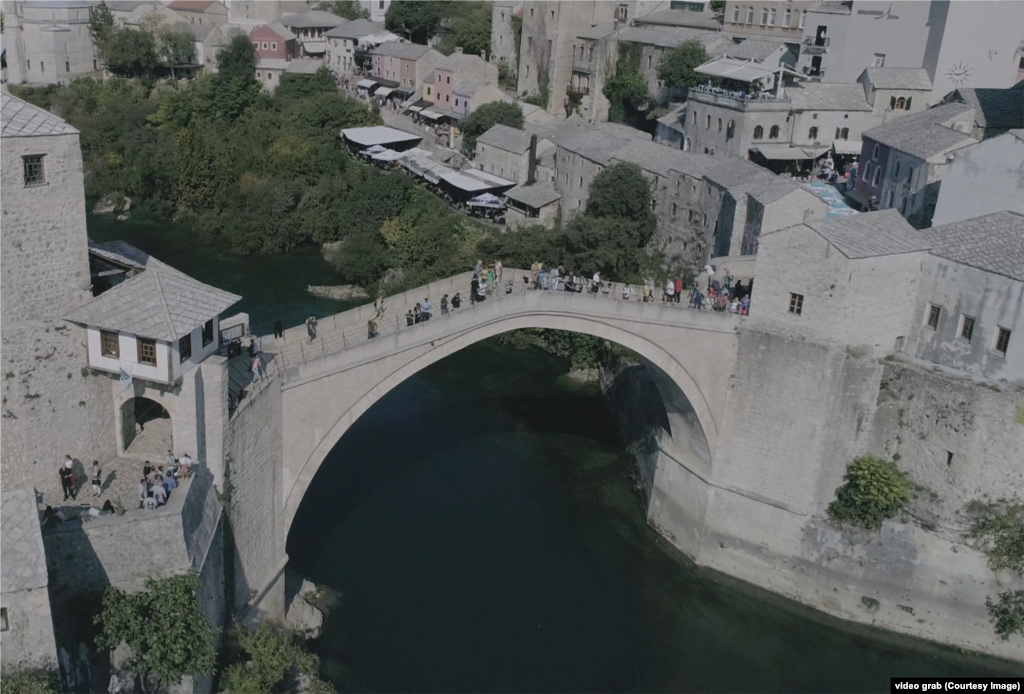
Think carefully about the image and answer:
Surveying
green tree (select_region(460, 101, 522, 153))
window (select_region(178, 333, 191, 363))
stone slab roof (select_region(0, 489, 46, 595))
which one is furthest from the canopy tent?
stone slab roof (select_region(0, 489, 46, 595))

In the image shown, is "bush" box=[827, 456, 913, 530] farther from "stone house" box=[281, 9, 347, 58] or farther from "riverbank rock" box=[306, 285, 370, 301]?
"stone house" box=[281, 9, 347, 58]

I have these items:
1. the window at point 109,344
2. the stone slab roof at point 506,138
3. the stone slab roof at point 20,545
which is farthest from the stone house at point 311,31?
Answer: the stone slab roof at point 20,545

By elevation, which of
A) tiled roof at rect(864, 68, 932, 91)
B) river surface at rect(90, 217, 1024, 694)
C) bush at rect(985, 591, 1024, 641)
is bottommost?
river surface at rect(90, 217, 1024, 694)

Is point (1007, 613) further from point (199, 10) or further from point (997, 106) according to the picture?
point (199, 10)

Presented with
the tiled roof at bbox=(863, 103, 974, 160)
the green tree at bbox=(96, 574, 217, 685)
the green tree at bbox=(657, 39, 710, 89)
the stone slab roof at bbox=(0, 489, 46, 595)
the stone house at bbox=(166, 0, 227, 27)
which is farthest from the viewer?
the stone house at bbox=(166, 0, 227, 27)

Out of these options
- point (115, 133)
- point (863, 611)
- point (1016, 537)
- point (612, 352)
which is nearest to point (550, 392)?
point (612, 352)

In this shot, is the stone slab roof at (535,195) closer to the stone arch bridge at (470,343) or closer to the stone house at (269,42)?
the stone arch bridge at (470,343)
